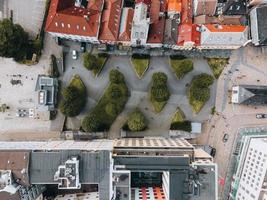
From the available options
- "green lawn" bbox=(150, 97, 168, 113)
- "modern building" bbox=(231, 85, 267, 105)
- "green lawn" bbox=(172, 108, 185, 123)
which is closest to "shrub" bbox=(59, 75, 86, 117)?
"green lawn" bbox=(150, 97, 168, 113)

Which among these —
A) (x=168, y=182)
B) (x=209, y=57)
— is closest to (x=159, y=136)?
(x=168, y=182)

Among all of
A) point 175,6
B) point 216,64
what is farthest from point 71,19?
point 216,64

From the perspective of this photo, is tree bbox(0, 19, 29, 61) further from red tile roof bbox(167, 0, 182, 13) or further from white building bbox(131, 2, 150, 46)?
red tile roof bbox(167, 0, 182, 13)

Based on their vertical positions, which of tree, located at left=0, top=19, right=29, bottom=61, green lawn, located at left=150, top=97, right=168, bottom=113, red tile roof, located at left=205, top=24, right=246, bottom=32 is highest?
red tile roof, located at left=205, top=24, right=246, bottom=32

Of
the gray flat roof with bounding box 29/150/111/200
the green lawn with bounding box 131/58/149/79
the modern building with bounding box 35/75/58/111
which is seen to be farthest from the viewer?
the green lawn with bounding box 131/58/149/79

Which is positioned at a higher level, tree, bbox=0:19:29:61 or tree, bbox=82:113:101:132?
tree, bbox=0:19:29:61

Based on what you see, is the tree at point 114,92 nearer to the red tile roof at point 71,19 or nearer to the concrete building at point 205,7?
the red tile roof at point 71,19

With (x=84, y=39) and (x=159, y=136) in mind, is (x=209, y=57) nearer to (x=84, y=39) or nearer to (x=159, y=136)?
(x=159, y=136)

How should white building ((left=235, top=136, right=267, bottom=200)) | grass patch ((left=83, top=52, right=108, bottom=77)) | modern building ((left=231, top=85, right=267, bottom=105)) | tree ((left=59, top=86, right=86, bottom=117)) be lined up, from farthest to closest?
modern building ((left=231, top=85, right=267, bottom=105))
grass patch ((left=83, top=52, right=108, bottom=77))
tree ((left=59, top=86, right=86, bottom=117))
white building ((left=235, top=136, right=267, bottom=200))
